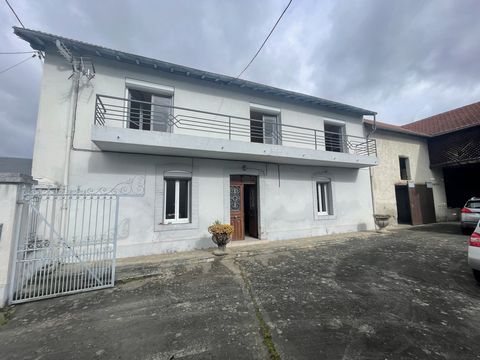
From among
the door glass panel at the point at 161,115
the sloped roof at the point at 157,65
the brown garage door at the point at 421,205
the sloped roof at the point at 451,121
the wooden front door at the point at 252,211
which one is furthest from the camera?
the sloped roof at the point at 451,121

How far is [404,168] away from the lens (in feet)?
44.3

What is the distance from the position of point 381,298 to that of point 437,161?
15.3 meters

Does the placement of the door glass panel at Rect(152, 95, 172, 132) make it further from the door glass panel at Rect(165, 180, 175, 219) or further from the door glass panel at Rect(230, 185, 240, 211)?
the door glass panel at Rect(230, 185, 240, 211)

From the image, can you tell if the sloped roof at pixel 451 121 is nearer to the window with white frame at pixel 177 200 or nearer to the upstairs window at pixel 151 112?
the window with white frame at pixel 177 200

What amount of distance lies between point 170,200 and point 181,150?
6.28 ft

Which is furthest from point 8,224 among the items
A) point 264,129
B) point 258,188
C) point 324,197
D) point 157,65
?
point 324,197

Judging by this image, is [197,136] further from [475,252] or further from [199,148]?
[475,252]

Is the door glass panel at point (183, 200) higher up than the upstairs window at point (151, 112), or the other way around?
the upstairs window at point (151, 112)

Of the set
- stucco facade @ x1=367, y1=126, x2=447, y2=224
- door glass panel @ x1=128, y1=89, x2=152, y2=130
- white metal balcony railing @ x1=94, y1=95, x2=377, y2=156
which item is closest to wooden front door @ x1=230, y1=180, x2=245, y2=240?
white metal balcony railing @ x1=94, y1=95, x2=377, y2=156

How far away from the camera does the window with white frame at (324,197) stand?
10203 millimetres

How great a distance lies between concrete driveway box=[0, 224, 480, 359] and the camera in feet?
8.18

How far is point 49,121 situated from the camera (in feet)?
20.2

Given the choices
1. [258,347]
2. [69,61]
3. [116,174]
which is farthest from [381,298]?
[69,61]

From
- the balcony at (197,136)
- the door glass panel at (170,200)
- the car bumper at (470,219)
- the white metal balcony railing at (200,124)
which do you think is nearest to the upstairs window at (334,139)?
the white metal balcony railing at (200,124)
